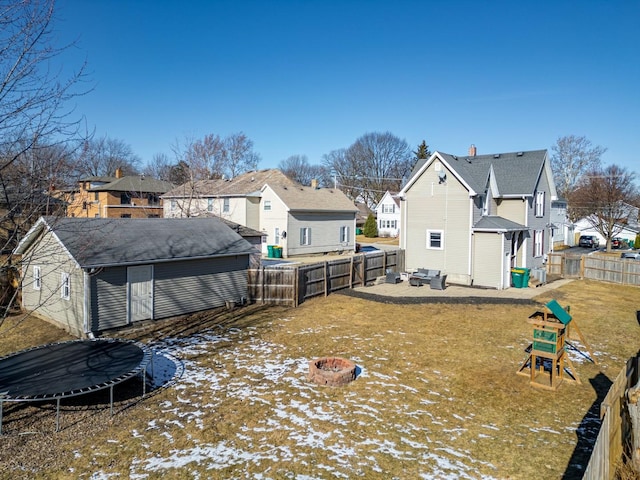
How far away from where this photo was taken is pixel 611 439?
5594 mm

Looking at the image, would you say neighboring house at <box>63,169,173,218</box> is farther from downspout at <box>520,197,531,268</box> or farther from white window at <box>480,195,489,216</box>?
downspout at <box>520,197,531,268</box>

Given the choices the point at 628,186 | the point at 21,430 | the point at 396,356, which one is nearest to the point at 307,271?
the point at 396,356

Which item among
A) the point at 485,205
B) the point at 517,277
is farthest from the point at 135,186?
the point at 517,277

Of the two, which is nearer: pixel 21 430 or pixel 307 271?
pixel 21 430

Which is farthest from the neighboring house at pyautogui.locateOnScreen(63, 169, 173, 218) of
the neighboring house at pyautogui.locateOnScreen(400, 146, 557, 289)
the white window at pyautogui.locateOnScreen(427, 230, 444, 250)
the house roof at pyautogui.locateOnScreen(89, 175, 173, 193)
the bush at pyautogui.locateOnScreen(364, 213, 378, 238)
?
the white window at pyautogui.locateOnScreen(427, 230, 444, 250)

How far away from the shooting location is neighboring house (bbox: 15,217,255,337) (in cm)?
1383

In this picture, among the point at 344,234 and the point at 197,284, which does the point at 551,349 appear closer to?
the point at 197,284

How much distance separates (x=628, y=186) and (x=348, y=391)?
50292 mm

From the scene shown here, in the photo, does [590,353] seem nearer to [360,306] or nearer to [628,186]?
[360,306]

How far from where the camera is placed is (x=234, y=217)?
37531mm

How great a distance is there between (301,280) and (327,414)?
10239 millimetres

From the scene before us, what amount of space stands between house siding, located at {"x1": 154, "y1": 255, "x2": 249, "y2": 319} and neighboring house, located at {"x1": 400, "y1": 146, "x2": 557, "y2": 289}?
1149 cm

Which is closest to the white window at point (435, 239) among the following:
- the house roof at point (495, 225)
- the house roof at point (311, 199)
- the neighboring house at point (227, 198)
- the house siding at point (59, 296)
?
the house roof at point (495, 225)

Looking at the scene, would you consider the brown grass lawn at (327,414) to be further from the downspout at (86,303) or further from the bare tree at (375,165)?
the bare tree at (375,165)
